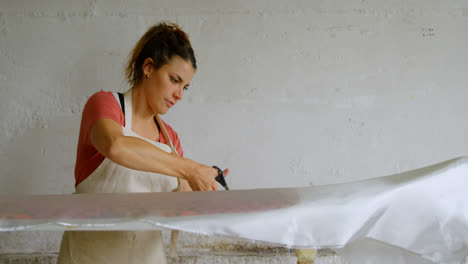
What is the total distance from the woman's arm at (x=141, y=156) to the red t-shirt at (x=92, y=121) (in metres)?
0.05

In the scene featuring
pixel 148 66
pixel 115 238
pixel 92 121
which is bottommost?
pixel 115 238

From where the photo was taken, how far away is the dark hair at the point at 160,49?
4.04 ft

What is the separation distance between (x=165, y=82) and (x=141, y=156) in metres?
0.42

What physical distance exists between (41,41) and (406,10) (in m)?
1.97

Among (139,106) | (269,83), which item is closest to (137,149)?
(139,106)

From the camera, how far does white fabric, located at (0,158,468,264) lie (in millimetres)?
621

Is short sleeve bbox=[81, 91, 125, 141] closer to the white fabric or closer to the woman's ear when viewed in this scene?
the woman's ear

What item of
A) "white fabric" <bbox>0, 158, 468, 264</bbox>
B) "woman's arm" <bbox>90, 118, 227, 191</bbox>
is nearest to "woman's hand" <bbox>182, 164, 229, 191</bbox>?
"woman's arm" <bbox>90, 118, 227, 191</bbox>

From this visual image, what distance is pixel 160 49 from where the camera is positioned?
4.04ft

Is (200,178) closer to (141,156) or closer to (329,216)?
(141,156)

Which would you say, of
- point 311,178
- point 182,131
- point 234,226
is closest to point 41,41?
point 182,131

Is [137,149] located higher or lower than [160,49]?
lower

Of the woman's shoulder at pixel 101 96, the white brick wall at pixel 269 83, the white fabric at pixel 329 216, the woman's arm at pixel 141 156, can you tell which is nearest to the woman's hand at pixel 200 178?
the woman's arm at pixel 141 156

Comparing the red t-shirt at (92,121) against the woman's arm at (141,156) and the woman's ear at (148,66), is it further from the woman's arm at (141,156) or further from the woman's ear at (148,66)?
the woman's ear at (148,66)
